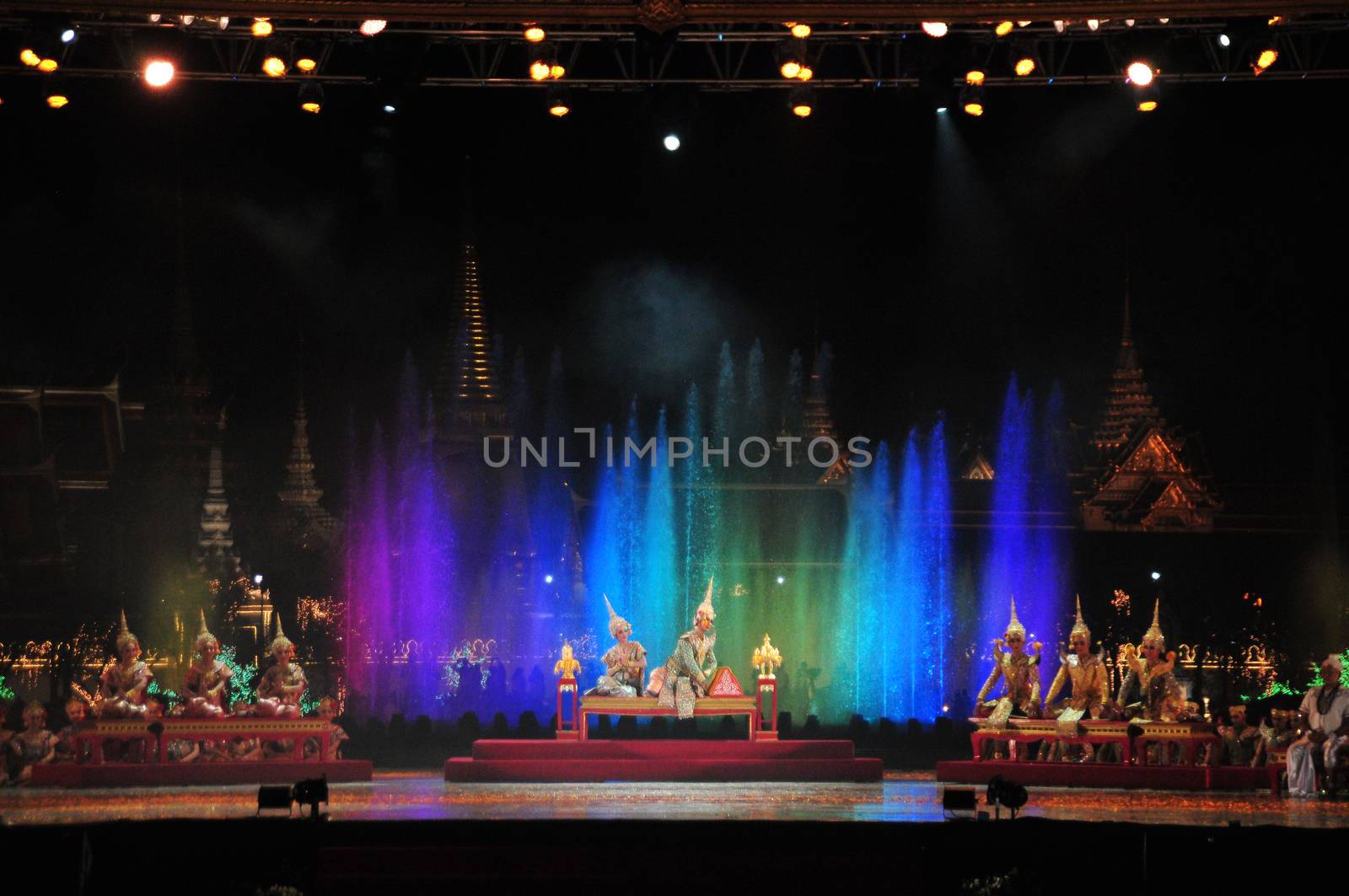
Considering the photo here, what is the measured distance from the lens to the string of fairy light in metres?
9.19

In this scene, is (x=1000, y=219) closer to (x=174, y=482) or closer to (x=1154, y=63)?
(x=1154, y=63)

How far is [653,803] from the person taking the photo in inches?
342

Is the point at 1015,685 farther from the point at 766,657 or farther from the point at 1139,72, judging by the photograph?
the point at 1139,72

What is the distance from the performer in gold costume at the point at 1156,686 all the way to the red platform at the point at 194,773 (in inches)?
195

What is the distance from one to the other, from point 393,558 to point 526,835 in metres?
9.89

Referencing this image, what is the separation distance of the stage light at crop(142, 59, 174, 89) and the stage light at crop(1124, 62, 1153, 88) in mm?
5792

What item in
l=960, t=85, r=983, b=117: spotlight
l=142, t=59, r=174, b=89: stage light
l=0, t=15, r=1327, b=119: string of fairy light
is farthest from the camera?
l=960, t=85, r=983, b=117: spotlight

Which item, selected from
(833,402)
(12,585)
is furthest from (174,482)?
(833,402)

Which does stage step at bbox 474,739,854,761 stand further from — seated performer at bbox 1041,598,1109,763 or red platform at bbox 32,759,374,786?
seated performer at bbox 1041,598,1109,763

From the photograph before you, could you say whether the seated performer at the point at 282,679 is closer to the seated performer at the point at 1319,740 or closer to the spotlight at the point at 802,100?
the spotlight at the point at 802,100

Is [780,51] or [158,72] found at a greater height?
[780,51]

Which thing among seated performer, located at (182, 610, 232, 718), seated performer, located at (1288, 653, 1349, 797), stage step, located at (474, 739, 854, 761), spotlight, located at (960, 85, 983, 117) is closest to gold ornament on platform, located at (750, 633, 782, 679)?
stage step, located at (474, 739, 854, 761)

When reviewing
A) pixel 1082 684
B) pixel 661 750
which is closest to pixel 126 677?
pixel 661 750

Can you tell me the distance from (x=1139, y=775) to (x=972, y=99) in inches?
171
